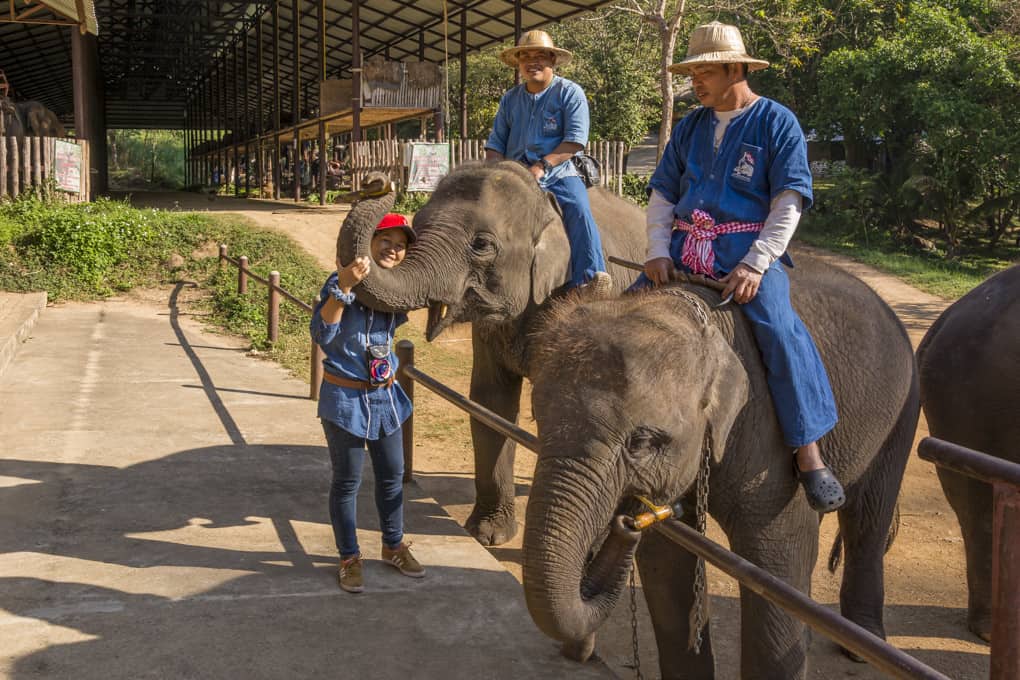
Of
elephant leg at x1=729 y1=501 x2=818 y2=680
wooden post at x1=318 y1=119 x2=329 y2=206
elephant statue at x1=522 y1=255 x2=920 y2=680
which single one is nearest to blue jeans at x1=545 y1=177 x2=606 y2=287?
elephant statue at x1=522 y1=255 x2=920 y2=680

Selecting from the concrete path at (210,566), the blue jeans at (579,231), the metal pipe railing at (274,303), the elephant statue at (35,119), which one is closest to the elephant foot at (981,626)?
the concrete path at (210,566)

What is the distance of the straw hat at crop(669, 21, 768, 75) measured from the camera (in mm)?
3570

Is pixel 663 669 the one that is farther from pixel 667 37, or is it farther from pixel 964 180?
pixel 964 180

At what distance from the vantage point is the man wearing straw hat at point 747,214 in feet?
10.9

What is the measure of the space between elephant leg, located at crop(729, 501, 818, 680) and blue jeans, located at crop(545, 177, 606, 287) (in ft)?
8.08

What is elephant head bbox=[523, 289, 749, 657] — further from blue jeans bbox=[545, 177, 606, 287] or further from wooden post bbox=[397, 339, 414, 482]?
wooden post bbox=[397, 339, 414, 482]

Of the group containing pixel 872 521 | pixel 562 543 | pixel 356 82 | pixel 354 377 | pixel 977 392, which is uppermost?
pixel 356 82

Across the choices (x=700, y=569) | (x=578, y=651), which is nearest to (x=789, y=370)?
(x=700, y=569)

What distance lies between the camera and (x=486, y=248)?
5.33m

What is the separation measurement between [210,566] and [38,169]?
12.5 m

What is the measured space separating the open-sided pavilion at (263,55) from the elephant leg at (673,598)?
49.5 ft

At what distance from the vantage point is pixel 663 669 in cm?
374

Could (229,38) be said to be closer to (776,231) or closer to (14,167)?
(14,167)

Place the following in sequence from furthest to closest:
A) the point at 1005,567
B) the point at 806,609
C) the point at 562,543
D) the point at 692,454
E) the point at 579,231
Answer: the point at 579,231, the point at 692,454, the point at 562,543, the point at 806,609, the point at 1005,567
